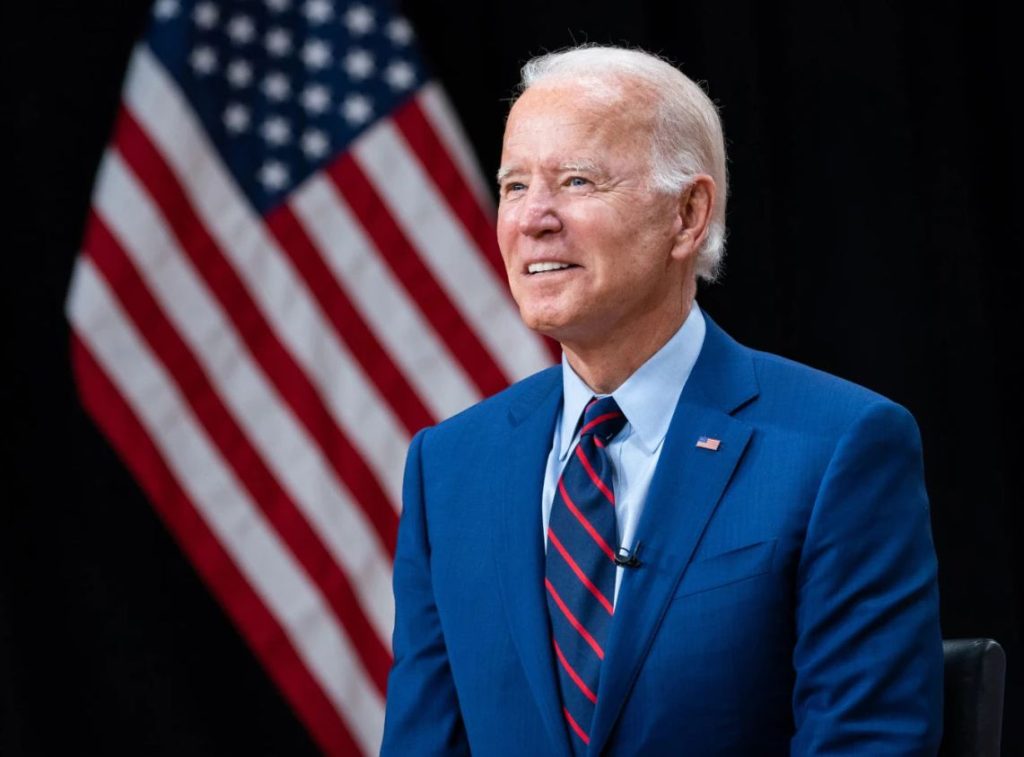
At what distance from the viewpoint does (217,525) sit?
3.39 metres

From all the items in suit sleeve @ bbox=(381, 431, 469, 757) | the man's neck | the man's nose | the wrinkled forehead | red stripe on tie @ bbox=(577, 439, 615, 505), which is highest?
the wrinkled forehead

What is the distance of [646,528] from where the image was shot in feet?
5.72

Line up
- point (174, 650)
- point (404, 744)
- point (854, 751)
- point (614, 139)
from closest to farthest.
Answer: point (854, 751) < point (614, 139) < point (404, 744) < point (174, 650)

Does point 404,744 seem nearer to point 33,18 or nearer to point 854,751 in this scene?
point 854,751

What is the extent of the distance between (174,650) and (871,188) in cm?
185

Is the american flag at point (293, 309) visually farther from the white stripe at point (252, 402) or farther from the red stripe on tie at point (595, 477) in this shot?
the red stripe on tie at point (595, 477)

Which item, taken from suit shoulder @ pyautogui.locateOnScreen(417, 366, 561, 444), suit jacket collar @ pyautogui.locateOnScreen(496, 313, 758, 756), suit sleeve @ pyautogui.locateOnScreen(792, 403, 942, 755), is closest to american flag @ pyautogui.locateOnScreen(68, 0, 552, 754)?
suit shoulder @ pyautogui.locateOnScreen(417, 366, 561, 444)

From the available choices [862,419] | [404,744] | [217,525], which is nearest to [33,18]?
[217,525]

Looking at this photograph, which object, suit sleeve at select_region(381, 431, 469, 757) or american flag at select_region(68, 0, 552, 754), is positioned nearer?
suit sleeve at select_region(381, 431, 469, 757)

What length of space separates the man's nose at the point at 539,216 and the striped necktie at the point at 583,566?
219mm

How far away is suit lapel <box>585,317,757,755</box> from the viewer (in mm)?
1676

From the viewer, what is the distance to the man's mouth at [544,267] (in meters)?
1.79

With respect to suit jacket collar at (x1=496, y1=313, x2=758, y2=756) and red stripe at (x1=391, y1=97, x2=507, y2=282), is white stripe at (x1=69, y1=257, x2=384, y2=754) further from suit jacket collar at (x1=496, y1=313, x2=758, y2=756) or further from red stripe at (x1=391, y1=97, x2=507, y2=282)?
suit jacket collar at (x1=496, y1=313, x2=758, y2=756)

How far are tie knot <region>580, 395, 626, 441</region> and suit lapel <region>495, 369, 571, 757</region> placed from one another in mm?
90
